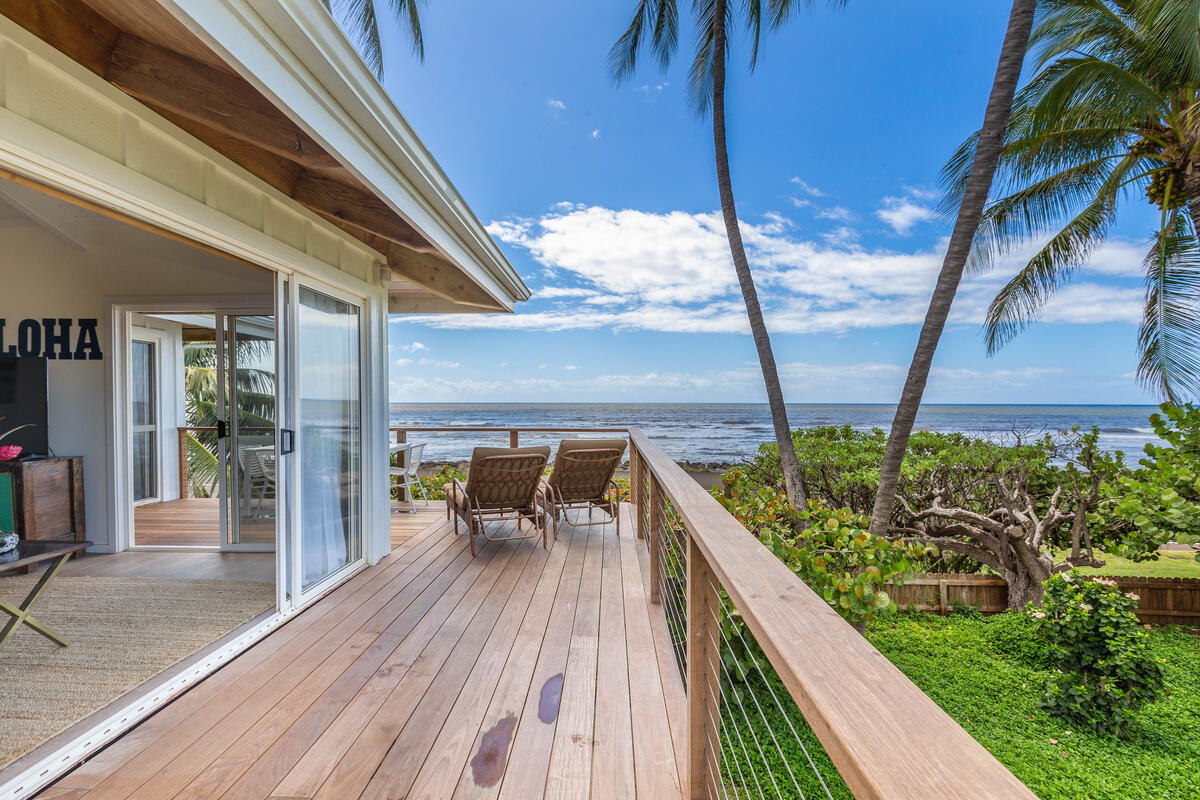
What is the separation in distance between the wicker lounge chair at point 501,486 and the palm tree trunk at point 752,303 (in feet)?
8.26

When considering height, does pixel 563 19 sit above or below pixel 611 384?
above

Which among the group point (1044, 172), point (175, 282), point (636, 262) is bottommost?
point (175, 282)

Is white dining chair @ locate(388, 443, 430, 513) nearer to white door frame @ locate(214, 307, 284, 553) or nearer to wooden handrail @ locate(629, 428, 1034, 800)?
white door frame @ locate(214, 307, 284, 553)

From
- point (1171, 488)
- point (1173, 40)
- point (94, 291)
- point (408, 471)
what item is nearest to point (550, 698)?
point (408, 471)

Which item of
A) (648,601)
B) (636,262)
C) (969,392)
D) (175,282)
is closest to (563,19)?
(636,262)

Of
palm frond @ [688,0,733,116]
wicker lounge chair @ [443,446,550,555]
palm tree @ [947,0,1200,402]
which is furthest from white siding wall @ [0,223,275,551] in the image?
palm tree @ [947,0,1200,402]

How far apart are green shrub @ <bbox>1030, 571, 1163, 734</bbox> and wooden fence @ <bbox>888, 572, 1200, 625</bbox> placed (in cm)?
144

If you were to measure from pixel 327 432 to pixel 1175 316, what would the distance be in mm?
8191

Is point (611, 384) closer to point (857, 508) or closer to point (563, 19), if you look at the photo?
point (563, 19)

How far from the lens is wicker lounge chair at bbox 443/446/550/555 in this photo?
435cm

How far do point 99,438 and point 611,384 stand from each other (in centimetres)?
2311

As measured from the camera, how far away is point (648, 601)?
130 inches

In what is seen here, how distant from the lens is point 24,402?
4285 mm

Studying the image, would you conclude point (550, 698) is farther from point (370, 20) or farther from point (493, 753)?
point (370, 20)
